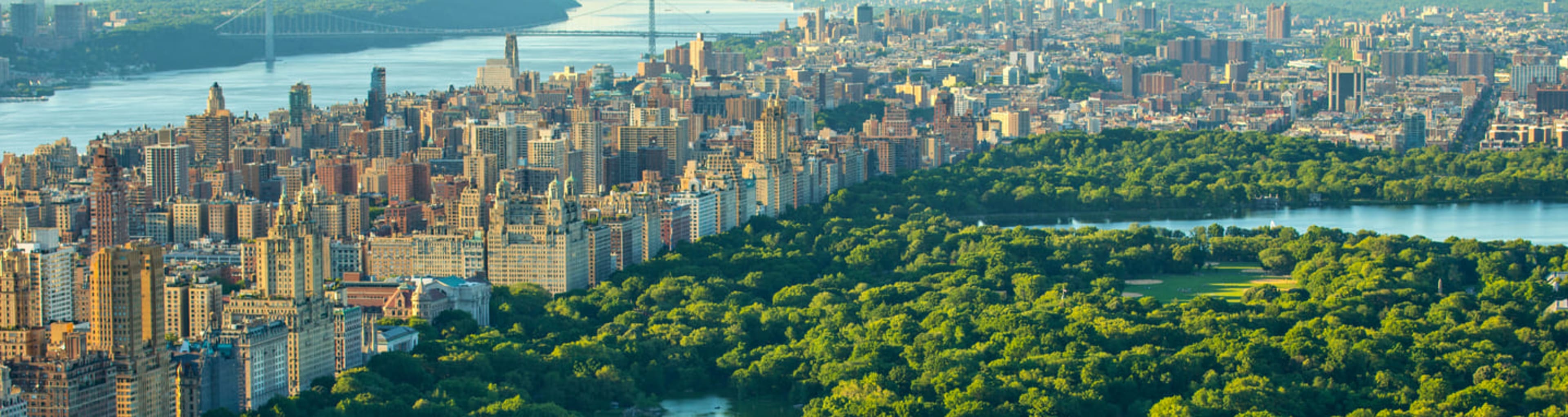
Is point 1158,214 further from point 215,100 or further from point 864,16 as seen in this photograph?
point 864,16

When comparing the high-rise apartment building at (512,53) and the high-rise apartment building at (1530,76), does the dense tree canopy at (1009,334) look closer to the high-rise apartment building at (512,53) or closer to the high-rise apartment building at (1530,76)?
the high-rise apartment building at (512,53)

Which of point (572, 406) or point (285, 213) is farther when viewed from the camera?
point (285, 213)

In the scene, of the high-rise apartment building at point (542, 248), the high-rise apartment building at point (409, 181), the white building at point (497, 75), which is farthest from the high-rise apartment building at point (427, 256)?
the white building at point (497, 75)

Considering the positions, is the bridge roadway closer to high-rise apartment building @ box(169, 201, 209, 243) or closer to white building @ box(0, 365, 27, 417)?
high-rise apartment building @ box(169, 201, 209, 243)

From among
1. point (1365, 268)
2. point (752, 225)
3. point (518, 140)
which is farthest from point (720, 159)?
point (1365, 268)

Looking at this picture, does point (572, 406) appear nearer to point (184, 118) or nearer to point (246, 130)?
point (246, 130)
